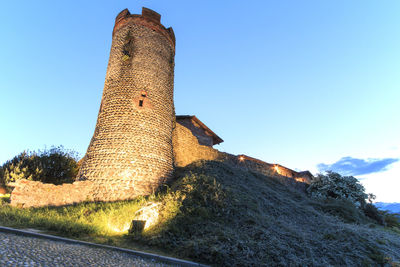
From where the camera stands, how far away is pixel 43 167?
14.5 meters

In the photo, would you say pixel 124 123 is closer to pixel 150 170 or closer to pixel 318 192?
pixel 150 170

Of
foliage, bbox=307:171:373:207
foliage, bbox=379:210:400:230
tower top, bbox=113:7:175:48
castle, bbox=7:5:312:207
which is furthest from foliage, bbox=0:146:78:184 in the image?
foliage, bbox=379:210:400:230

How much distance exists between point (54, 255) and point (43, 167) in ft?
45.6

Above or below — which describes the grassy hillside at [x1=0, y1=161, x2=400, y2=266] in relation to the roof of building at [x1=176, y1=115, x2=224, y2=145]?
below

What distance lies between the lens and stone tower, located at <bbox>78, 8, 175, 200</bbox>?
32.0 feet

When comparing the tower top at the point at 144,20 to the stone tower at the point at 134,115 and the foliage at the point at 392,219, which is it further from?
the foliage at the point at 392,219

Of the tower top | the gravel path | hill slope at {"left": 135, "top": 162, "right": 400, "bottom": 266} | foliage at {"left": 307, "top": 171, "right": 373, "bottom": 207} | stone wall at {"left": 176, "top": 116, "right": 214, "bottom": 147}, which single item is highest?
the tower top

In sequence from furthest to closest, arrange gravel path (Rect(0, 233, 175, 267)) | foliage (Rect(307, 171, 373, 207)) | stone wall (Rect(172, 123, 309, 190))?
foliage (Rect(307, 171, 373, 207))
stone wall (Rect(172, 123, 309, 190))
gravel path (Rect(0, 233, 175, 267))

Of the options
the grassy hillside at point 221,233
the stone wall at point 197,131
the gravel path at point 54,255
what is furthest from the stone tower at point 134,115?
the stone wall at point 197,131

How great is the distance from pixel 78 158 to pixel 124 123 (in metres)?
9.81

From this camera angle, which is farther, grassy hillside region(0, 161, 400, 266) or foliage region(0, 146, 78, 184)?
foliage region(0, 146, 78, 184)

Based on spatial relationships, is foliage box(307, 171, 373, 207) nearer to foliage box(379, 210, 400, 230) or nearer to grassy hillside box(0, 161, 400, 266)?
foliage box(379, 210, 400, 230)

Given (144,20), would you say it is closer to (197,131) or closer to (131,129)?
(131,129)

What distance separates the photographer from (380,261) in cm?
555
